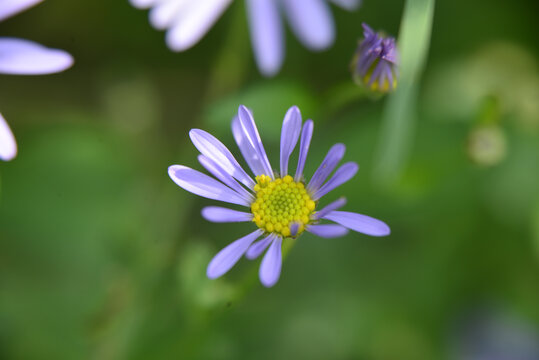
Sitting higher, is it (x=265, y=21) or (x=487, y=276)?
(x=265, y=21)

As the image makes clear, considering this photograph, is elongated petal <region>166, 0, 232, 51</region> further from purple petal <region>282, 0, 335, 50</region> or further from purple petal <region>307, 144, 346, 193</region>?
purple petal <region>307, 144, 346, 193</region>

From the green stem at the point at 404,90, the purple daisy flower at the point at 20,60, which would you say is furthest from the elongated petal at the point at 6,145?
the green stem at the point at 404,90

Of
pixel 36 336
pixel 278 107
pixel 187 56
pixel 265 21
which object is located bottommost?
pixel 36 336

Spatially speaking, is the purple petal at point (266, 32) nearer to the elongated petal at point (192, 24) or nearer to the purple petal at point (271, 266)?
the elongated petal at point (192, 24)

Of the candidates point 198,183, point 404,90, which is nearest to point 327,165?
point 198,183

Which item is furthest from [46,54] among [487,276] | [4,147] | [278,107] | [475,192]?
[487,276]

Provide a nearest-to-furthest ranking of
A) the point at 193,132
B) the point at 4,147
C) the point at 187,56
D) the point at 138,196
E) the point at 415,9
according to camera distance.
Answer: the point at 193,132 → the point at 4,147 → the point at 415,9 → the point at 138,196 → the point at 187,56

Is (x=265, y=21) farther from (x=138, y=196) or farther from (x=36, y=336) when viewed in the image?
(x=36, y=336)
